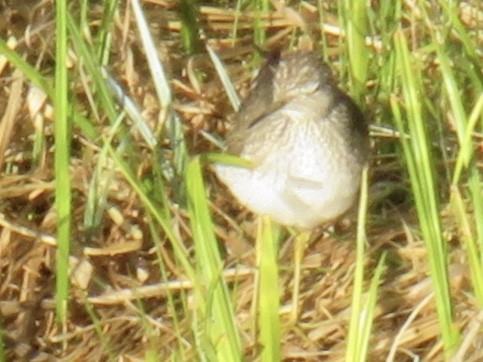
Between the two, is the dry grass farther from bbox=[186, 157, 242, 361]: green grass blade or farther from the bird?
bbox=[186, 157, 242, 361]: green grass blade

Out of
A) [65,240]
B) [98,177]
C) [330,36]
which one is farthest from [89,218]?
[330,36]

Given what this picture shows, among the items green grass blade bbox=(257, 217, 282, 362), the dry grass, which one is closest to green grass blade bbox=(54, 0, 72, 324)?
the dry grass

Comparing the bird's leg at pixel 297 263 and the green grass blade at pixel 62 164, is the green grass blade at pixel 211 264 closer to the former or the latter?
the green grass blade at pixel 62 164

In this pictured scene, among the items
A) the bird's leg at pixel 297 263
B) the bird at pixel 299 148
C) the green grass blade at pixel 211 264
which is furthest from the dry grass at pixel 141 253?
the green grass blade at pixel 211 264

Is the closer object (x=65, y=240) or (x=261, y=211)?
(x=65, y=240)

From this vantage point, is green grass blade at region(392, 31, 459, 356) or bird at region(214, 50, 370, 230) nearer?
green grass blade at region(392, 31, 459, 356)

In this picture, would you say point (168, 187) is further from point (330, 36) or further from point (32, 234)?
point (330, 36)
